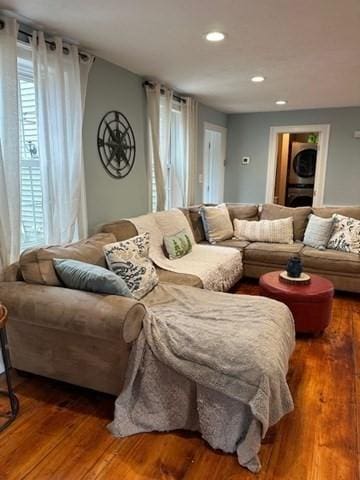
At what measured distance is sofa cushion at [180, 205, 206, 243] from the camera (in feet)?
14.0

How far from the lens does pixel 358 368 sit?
2.41 metres

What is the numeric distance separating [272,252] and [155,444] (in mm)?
2670

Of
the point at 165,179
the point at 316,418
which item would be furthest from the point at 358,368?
the point at 165,179

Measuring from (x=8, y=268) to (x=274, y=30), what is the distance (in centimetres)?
237

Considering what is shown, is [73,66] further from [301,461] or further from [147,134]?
[301,461]

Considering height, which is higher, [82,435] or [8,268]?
[8,268]

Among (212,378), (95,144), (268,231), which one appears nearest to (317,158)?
(268,231)

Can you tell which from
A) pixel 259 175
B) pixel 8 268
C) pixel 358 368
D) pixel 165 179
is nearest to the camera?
pixel 8 268

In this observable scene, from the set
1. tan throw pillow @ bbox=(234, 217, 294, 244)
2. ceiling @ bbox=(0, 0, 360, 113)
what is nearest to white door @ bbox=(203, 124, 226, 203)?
tan throw pillow @ bbox=(234, 217, 294, 244)

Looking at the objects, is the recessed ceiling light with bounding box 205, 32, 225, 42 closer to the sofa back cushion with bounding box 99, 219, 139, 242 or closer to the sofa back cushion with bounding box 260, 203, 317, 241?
the sofa back cushion with bounding box 99, 219, 139, 242

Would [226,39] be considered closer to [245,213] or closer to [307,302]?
[307,302]

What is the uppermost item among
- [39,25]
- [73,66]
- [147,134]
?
[39,25]

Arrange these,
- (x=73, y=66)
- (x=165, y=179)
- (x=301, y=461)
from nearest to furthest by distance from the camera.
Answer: (x=301, y=461)
(x=73, y=66)
(x=165, y=179)

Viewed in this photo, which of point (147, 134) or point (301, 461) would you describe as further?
point (147, 134)
